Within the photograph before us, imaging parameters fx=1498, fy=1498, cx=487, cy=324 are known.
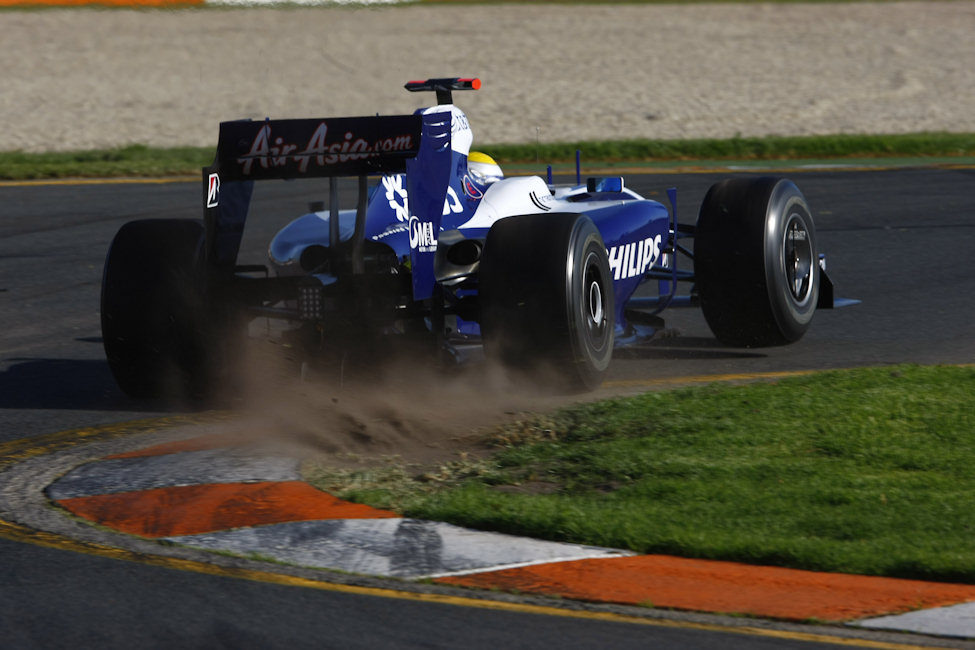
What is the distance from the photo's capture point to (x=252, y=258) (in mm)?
9914

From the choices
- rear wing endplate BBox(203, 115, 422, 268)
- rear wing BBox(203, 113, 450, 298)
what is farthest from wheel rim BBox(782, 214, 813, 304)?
rear wing endplate BBox(203, 115, 422, 268)

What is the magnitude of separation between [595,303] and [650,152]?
13182mm

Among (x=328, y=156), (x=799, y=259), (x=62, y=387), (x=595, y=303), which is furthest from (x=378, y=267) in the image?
(x=799, y=259)

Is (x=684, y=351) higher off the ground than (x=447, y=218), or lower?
lower

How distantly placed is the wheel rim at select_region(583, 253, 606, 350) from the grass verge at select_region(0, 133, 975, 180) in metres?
12.2

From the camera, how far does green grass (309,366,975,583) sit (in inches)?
212

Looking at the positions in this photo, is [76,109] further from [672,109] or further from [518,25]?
[518,25]

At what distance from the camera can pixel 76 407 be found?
26.8 ft

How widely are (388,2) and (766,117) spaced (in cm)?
1684

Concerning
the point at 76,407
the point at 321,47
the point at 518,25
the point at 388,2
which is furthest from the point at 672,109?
the point at 76,407

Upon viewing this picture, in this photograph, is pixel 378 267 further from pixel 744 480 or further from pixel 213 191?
pixel 744 480

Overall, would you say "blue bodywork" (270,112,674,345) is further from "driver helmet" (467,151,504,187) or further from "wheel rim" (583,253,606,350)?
"wheel rim" (583,253,606,350)

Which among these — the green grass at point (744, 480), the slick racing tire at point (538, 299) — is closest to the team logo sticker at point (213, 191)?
the slick racing tire at point (538, 299)

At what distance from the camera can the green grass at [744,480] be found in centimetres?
538
